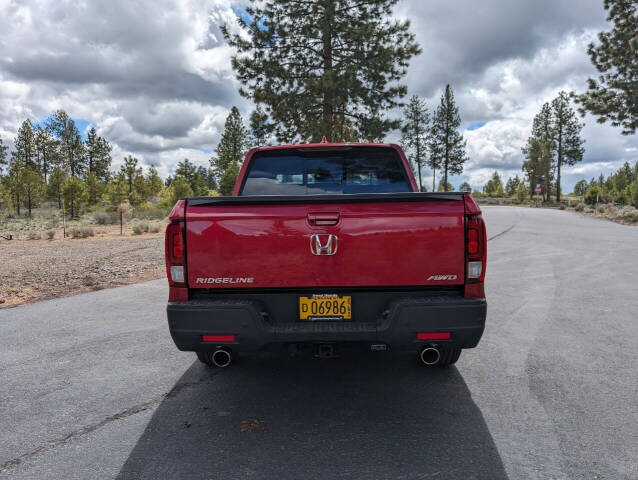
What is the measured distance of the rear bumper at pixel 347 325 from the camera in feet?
9.28

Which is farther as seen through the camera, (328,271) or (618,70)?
(618,70)

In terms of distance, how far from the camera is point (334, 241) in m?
2.88

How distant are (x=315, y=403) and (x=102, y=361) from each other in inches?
91.3

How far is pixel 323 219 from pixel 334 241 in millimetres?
165

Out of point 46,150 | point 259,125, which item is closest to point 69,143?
point 46,150

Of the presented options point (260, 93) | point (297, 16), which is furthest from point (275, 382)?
point (297, 16)

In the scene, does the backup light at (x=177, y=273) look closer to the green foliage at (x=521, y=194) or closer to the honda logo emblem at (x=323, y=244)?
the honda logo emblem at (x=323, y=244)

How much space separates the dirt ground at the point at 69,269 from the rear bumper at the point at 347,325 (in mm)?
5861

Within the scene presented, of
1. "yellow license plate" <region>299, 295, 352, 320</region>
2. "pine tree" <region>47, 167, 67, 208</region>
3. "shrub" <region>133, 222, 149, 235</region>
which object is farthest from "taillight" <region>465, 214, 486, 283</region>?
"pine tree" <region>47, 167, 67, 208</region>

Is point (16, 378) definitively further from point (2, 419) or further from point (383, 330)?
point (383, 330)

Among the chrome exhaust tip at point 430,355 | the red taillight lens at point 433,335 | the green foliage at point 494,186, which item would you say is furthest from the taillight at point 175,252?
the green foliage at point 494,186

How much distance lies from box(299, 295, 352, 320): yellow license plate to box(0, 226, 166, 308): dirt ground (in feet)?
20.8

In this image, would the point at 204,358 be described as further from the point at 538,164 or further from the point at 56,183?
the point at 538,164

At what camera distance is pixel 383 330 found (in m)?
2.86
